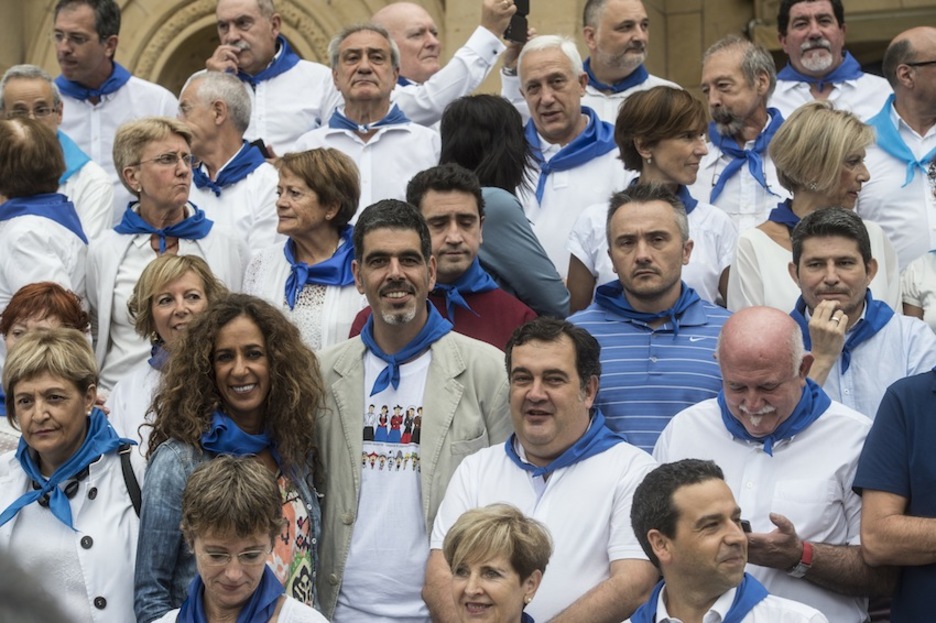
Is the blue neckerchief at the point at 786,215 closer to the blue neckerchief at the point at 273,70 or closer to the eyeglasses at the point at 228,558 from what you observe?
the eyeglasses at the point at 228,558

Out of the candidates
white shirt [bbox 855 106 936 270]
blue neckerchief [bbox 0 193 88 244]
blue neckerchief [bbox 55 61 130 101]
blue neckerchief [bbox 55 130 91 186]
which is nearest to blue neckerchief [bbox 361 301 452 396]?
blue neckerchief [bbox 0 193 88 244]

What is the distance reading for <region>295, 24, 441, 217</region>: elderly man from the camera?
23.1 ft

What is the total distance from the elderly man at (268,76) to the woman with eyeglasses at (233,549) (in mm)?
4126

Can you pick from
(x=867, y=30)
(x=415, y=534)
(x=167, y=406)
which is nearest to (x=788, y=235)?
(x=415, y=534)

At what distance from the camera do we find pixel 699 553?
4.03 metres

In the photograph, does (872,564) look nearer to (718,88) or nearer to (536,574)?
(536,574)

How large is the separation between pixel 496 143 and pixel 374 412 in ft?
5.40

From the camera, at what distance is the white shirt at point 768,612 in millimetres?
3938

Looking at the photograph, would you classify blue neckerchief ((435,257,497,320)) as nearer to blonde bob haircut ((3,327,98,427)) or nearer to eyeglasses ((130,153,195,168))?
blonde bob haircut ((3,327,98,427))

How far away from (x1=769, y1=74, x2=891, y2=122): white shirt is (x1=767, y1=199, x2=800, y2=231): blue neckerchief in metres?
1.73

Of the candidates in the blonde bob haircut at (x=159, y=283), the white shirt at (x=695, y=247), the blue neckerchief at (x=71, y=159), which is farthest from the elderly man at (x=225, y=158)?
the white shirt at (x=695, y=247)

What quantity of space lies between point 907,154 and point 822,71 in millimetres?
1161

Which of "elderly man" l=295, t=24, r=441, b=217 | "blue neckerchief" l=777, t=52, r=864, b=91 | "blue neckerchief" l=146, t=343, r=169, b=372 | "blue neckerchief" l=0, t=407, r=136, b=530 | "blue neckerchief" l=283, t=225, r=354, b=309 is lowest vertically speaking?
"blue neckerchief" l=0, t=407, r=136, b=530

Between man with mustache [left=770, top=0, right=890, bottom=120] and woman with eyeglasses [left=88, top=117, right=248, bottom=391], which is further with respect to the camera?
man with mustache [left=770, top=0, right=890, bottom=120]
